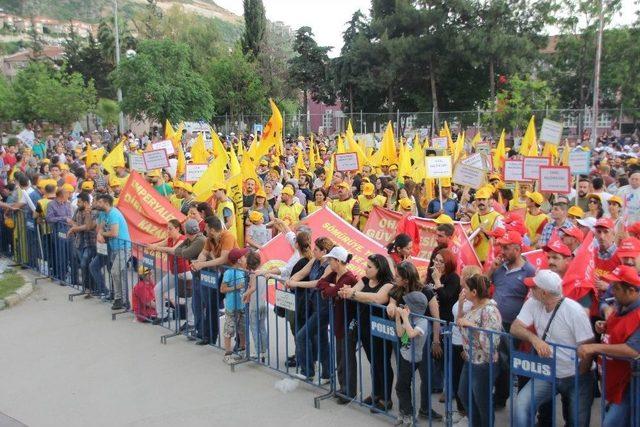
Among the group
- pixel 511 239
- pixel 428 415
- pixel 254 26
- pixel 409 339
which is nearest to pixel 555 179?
pixel 511 239

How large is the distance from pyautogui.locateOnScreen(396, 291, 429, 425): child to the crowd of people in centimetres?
1

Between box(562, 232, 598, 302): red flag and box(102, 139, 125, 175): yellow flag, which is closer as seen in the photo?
box(562, 232, 598, 302): red flag

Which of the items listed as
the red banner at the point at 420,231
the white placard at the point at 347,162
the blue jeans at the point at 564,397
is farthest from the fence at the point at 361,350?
the white placard at the point at 347,162

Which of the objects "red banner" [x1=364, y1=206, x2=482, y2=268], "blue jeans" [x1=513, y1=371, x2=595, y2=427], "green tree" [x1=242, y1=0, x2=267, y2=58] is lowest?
"blue jeans" [x1=513, y1=371, x2=595, y2=427]

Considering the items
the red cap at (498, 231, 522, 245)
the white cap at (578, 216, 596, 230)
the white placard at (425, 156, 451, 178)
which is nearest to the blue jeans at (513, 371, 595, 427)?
the red cap at (498, 231, 522, 245)

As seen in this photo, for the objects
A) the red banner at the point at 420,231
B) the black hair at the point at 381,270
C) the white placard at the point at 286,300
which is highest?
the black hair at the point at 381,270

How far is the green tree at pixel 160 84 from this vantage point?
33625 mm

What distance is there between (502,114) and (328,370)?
3095 cm

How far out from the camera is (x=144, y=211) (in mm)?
10734

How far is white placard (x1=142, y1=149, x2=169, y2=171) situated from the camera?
1422cm

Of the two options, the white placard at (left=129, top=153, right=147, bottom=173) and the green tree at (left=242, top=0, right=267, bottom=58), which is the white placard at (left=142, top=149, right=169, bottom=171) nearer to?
the white placard at (left=129, top=153, right=147, bottom=173)

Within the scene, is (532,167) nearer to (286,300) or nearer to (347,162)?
(347,162)

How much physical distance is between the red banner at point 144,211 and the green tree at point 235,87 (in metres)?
36.9

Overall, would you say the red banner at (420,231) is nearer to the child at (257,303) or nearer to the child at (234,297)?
the child at (257,303)
